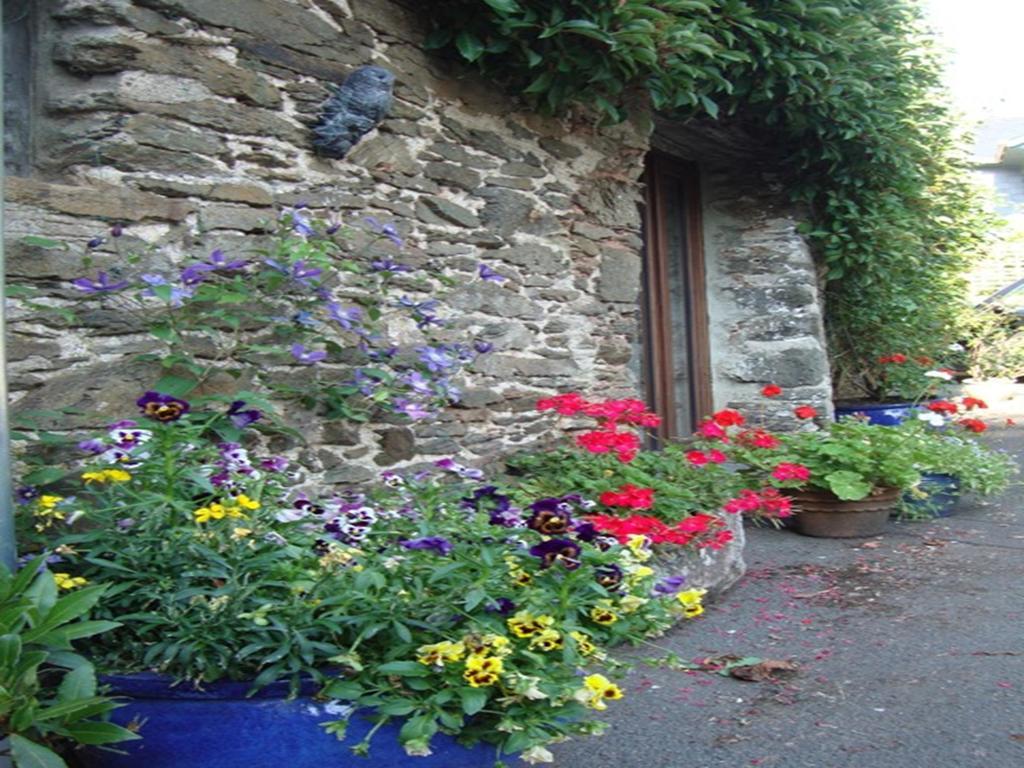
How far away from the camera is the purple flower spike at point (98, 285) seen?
106 inches

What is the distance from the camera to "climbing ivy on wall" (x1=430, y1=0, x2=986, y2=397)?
3.91m

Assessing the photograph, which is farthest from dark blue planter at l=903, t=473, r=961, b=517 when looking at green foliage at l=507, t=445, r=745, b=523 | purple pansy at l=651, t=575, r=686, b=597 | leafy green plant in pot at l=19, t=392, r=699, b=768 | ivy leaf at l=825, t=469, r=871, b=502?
leafy green plant in pot at l=19, t=392, r=699, b=768

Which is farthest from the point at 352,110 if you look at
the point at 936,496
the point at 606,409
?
the point at 936,496

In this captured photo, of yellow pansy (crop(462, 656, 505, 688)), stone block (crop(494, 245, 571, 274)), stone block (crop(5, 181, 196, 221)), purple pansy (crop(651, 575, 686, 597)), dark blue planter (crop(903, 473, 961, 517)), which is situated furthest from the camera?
dark blue planter (crop(903, 473, 961, 517))

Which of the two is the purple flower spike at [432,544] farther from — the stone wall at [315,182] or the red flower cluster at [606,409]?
the red flower cluster at [606,409]

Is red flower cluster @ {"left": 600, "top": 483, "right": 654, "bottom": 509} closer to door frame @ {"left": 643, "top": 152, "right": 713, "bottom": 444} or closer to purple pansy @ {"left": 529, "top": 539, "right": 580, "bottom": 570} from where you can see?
purple pansy @ {"left": 529, "top": 539, "right": 580, "bottom": 570}

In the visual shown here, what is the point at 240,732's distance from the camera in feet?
6.04

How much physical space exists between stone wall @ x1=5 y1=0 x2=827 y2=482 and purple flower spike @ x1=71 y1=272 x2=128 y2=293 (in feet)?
0.23

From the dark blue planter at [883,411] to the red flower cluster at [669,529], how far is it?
3140 mm

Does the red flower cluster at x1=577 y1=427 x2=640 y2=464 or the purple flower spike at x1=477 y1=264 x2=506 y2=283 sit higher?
the purple flower spike at x1=477 y1=264 x2=506 y2=283

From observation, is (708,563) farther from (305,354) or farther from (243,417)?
(243,417)

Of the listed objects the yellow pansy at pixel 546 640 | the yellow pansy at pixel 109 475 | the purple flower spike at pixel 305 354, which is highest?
the purple flower spike at pixel 305 354

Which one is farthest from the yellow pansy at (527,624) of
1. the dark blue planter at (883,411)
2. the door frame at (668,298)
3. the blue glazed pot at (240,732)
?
the dark blue planter at (883,411)

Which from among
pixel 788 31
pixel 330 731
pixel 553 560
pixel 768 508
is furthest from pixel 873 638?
pixel 788 31
